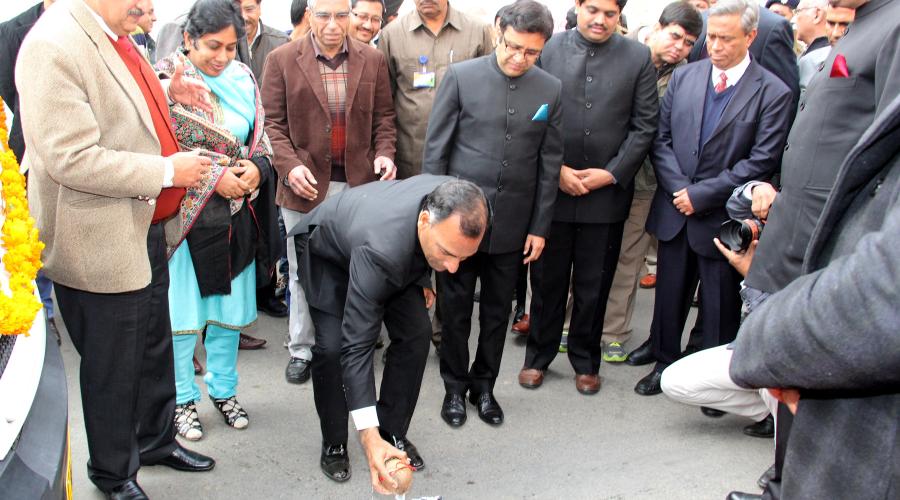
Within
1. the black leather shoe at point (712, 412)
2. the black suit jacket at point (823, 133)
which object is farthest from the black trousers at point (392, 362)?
the black leather shoe at point (712, 412)

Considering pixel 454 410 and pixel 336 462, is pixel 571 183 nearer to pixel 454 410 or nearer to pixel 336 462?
pixel 454 410

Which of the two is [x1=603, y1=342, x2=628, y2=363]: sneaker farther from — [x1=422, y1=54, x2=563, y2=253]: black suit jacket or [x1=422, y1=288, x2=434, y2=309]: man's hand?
[x1=422, y1=288, x2=434, y2=309]: man's hand

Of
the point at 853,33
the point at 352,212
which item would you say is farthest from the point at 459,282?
the point at 853,33

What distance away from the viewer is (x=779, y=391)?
66.7 inches

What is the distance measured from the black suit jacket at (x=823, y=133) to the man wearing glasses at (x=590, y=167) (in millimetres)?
1028

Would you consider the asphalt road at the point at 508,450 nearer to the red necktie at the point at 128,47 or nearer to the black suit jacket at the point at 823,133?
the black suit jacket at the point at 823,133

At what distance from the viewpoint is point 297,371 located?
13.5 feet

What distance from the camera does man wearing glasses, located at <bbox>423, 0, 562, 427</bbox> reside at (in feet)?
11.9

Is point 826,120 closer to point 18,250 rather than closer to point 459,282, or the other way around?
point 459,282

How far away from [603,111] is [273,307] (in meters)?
2.39

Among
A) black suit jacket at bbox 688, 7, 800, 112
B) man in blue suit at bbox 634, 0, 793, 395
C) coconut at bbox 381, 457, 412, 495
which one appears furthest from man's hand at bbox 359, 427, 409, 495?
black suit jacket at bbox 688, 7, 800, 112

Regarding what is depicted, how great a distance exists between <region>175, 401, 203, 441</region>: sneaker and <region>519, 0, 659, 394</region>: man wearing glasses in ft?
5.36

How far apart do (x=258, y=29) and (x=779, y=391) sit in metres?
4.13

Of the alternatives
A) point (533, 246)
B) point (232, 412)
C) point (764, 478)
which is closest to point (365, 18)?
point (533, 246)
